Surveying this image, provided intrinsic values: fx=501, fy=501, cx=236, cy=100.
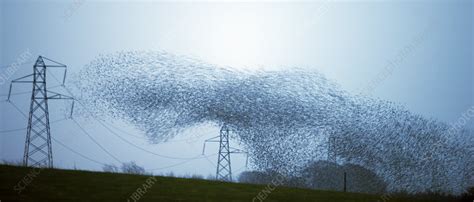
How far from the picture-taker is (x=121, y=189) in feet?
67.1

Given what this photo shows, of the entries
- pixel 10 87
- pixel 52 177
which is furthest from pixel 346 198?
pixel 10 87

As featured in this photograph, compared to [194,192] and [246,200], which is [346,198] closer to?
[246,200]

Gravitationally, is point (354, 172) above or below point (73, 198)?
above

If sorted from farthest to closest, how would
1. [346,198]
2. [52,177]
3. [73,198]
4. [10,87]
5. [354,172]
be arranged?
[354,172] < [10,87] < [346,198] < [52,177] < [73,198]

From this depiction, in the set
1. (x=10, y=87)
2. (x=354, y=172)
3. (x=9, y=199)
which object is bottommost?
(x=9, y=199)

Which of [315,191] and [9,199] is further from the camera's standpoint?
[315,191]

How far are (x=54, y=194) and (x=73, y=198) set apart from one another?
3.21 feet

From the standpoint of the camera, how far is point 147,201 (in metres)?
18.4

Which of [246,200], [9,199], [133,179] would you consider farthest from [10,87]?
[246,200]

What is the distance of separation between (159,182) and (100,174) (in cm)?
302

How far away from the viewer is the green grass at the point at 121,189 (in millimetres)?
18344

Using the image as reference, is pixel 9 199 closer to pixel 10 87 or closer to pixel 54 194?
pixel 54 194

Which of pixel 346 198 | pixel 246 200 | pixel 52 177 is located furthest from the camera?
pixel 346 198

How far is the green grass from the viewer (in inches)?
722
